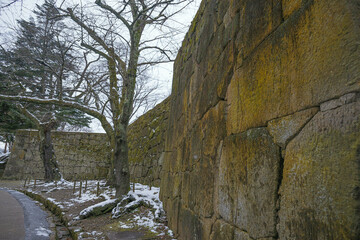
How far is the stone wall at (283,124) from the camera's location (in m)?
Answer: 0.78

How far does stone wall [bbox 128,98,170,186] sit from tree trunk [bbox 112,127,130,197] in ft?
3.65

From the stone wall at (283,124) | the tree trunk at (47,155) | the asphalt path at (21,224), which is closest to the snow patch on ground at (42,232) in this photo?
the asphalt path at (21,224)

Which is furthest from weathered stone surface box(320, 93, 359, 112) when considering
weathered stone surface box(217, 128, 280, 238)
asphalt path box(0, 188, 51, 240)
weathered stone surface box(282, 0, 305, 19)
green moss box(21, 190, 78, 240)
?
asphalt path box(0, 188, 51, 240)

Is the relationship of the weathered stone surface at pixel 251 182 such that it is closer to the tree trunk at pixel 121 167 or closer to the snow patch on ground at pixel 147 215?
the snow patch on ground at pixel 147 215

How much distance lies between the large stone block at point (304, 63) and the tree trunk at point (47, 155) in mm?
11459

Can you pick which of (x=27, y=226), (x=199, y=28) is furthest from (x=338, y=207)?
(x=27, y=226)

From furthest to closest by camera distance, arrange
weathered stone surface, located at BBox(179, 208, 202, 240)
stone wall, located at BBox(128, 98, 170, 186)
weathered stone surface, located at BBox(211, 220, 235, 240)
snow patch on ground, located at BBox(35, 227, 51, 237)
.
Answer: stone wall, located at BBox(128, 98, 170, 186) → snow patch on ground, located at BBox(35, 227, 51, 237) → weathered stone surface, located at BBox(179, 208, 202, 240) → weathered stone surface, located at BBox(211, 220, 235, 240)

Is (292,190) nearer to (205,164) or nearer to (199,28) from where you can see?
(205,164)

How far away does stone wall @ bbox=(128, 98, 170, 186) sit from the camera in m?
7.13

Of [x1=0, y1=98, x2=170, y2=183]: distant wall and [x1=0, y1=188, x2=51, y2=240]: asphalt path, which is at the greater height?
[x1=0, y1=98, x2=170, y2=183]: distant wall

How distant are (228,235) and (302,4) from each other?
1.35 metres

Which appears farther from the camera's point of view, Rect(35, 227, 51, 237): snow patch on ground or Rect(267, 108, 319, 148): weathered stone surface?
Rect(35, 227, 51, 237): snow patch on ground

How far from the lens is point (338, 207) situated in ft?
2.49

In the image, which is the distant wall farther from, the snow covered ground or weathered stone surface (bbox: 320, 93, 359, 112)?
weathered stone surface (bbox: 320, 93, 359, 112)
